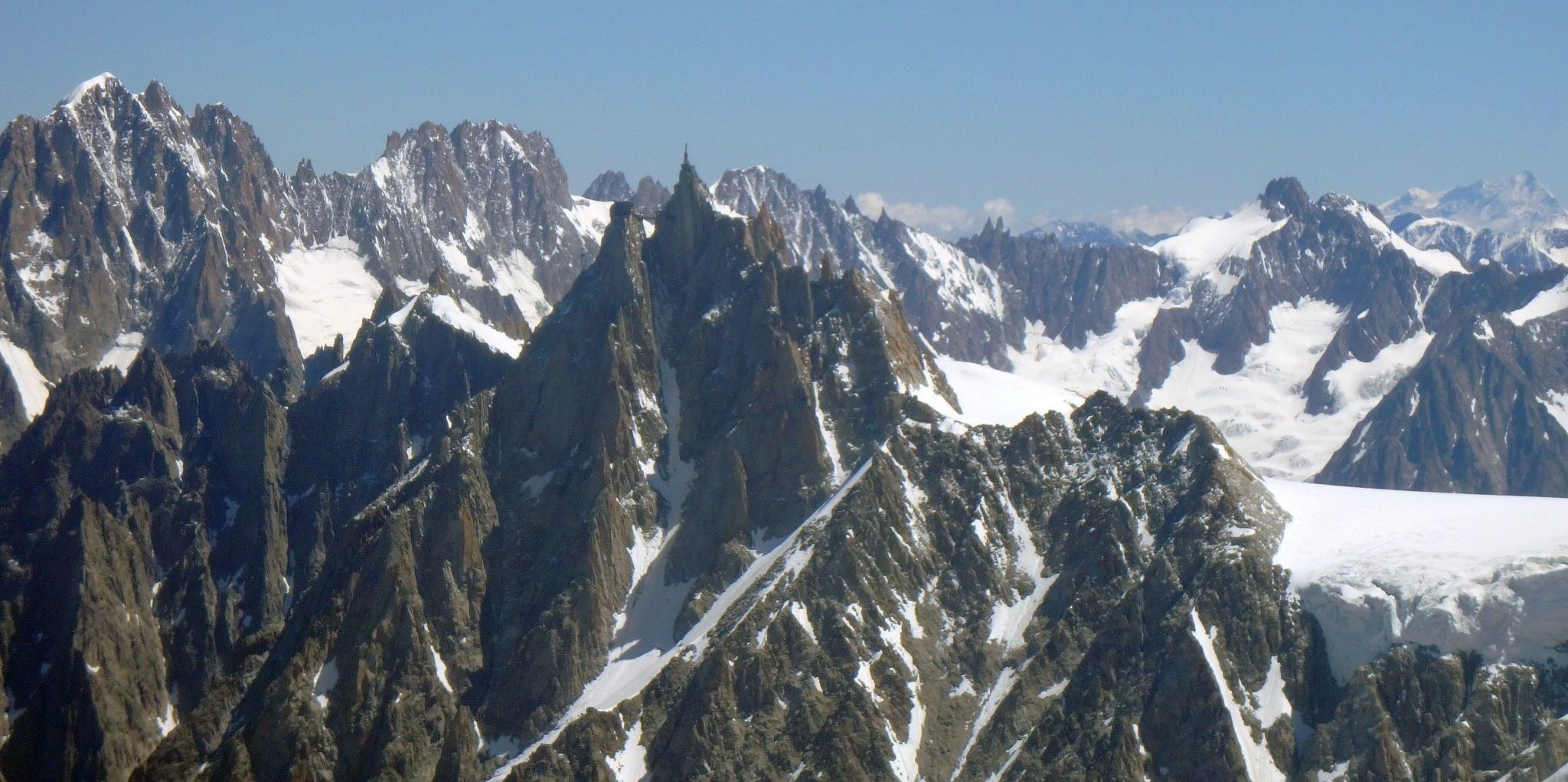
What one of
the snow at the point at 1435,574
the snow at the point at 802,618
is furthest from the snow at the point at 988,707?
the snow at the point at 1435,574

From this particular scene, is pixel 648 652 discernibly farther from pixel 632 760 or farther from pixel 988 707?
pixel 988 707

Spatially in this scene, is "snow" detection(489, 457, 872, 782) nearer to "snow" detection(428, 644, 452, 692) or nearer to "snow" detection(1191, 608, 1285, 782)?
"snow" detection(428, 644, 452, 692)

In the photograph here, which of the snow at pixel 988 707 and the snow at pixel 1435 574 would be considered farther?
the snow at pixel 988 707

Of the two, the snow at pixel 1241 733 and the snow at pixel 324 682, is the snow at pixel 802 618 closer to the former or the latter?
the snow at pixel 1241 733

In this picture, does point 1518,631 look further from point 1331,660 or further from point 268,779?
point 268,779

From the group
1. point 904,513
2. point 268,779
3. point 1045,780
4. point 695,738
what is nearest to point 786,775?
point 695,738

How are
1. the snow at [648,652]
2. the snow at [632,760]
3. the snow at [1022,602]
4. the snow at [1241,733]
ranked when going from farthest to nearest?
the snow at [1022,602] < the snow at [648,652] < the snow at [632,760] < the snow at [1241,733]

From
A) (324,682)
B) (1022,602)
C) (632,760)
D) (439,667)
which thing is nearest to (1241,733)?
→ (1022,602)

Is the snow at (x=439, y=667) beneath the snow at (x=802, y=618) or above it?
above

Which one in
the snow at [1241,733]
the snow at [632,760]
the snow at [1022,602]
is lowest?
the snow at [1241,733]
